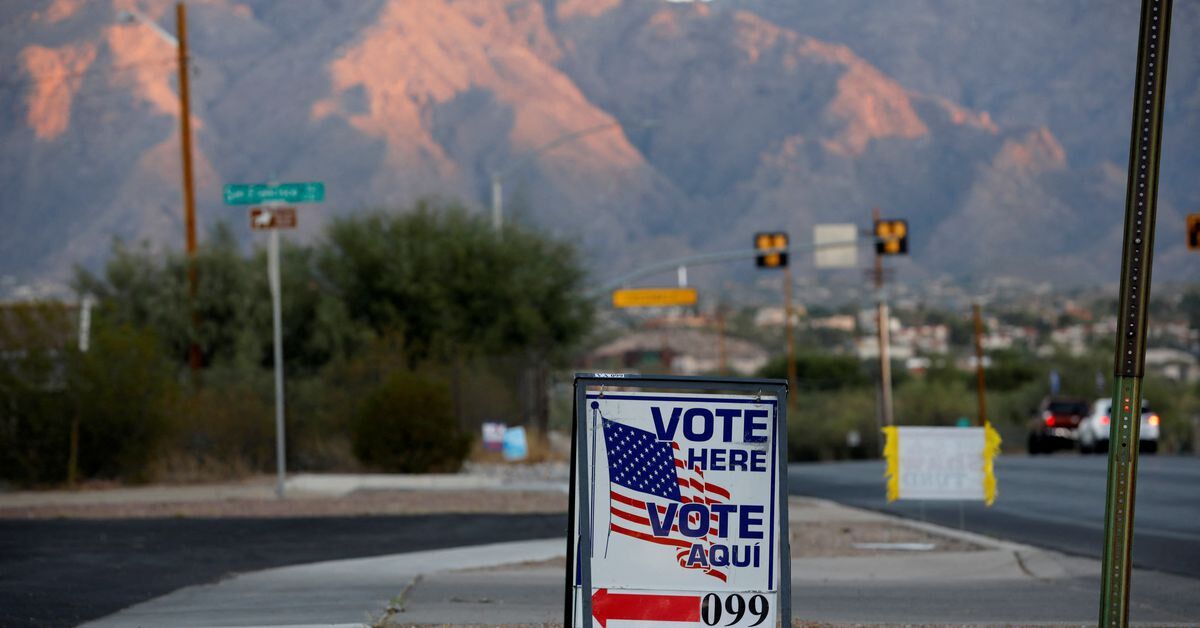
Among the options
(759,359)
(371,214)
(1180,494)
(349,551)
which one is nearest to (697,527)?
(349,551)

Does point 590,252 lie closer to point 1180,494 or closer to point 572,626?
point 1180,494

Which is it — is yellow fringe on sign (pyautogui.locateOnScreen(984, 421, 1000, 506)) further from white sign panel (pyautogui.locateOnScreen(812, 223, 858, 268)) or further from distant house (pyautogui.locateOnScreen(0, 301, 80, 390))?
white sign panel (pyautogui.locateOnScreen(812, 223, 858, 268))

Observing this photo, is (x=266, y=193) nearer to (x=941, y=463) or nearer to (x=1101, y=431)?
(x=941, y=463)

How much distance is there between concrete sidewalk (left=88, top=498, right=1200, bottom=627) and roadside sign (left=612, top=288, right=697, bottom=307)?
74.8 ft

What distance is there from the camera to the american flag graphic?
23.2 ft

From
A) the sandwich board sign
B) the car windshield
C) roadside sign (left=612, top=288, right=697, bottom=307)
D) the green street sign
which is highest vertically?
the green street sign

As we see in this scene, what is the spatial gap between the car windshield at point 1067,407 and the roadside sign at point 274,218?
35.7m

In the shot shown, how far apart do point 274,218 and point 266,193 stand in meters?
0.37

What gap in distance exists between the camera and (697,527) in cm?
709

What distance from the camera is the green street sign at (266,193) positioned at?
21969 millimetres

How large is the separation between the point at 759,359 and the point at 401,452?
110424 mm

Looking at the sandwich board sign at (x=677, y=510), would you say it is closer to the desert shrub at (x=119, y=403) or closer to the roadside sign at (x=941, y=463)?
the roadside sign at (x=941, y=463)

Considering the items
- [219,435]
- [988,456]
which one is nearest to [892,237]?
[219,435]

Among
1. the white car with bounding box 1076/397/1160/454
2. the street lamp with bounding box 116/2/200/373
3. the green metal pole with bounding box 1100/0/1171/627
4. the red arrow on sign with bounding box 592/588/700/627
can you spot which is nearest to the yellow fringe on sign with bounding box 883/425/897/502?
the green metal pole with bounding box 1100/0/1171/627
